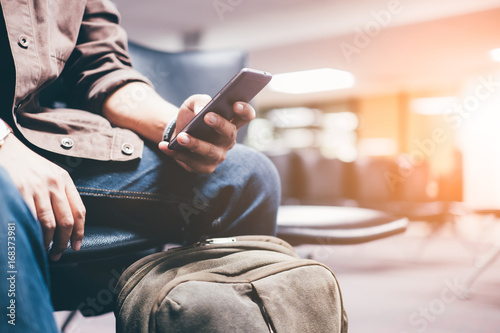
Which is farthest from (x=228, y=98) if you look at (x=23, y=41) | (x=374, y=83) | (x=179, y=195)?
(x=374, y=83)

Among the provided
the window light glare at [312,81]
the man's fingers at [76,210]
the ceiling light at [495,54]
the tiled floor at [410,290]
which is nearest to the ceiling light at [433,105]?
the window light glare at [312,81]

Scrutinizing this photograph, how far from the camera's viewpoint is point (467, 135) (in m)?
6.94

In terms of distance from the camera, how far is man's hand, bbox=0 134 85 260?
1.24ft

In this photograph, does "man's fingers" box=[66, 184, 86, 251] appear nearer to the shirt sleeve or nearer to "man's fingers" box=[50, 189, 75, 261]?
"man's fingers" box=[50, 189, 75, 261]

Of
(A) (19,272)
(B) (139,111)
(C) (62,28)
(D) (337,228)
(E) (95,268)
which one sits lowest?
(D) (337,228)

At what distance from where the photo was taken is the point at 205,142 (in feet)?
1.77

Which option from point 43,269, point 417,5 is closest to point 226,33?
point 417,5

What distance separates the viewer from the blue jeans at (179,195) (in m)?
0.54

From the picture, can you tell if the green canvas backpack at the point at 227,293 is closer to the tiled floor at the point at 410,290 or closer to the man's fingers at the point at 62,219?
the man's fingers at the point at 62,219

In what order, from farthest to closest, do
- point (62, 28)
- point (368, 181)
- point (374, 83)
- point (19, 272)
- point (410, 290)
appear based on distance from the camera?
point (374, 83)
point (368, 181)
point (410, 290)
point (62, 28)
point (19, 272)

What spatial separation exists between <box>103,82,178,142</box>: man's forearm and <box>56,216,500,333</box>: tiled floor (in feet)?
3.89

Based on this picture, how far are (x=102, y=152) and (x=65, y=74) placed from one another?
0.83 ft

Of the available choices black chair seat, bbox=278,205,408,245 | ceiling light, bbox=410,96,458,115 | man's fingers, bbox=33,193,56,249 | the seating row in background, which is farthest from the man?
ceiling light, bbox=410,96,458,115

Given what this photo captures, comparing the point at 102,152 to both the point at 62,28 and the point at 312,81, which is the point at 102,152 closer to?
the point at 62,28
